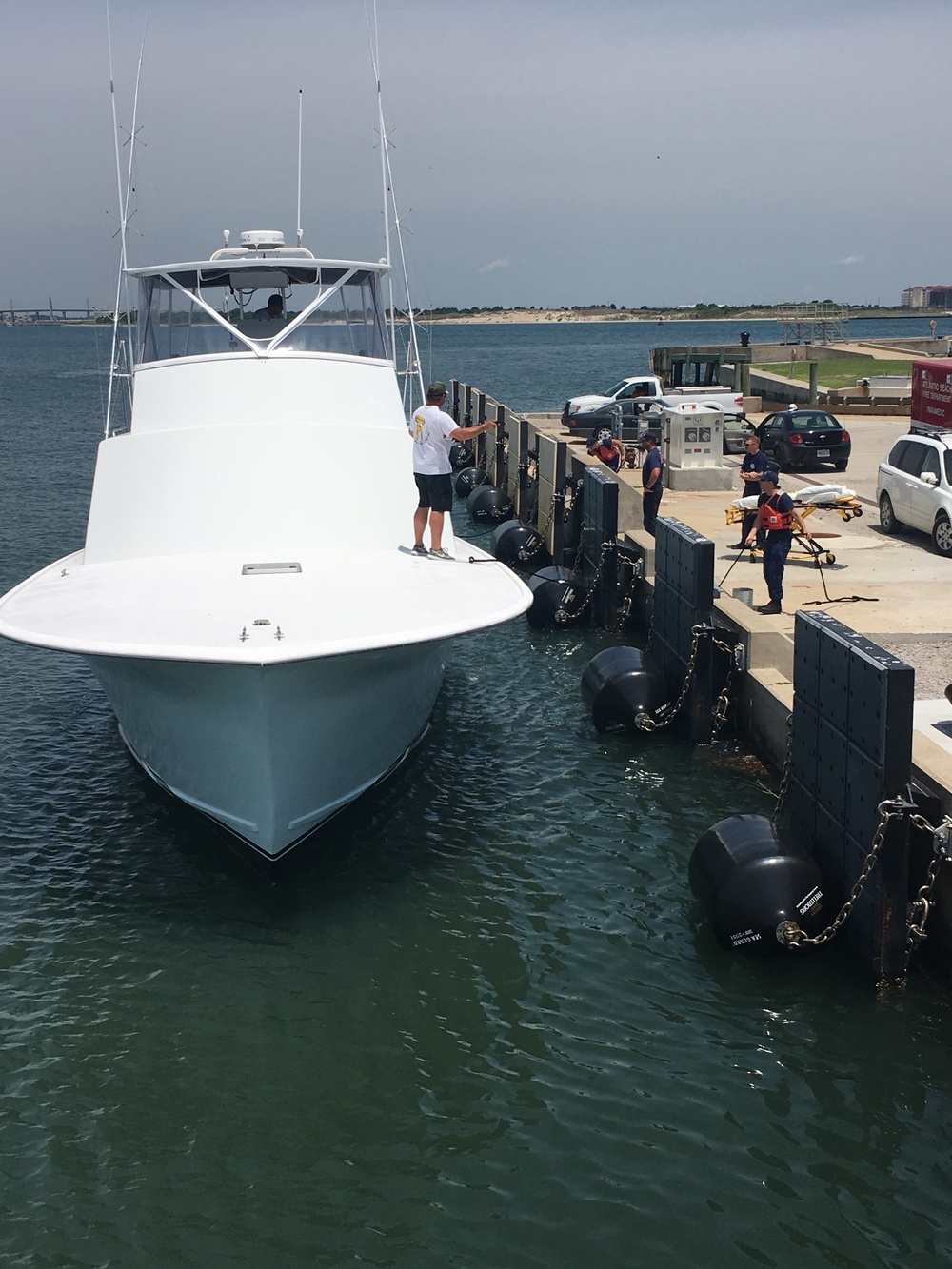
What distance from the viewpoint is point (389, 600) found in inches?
392

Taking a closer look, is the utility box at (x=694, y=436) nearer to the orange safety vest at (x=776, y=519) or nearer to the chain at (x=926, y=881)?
the orange safety vest at (x=776, y=519)

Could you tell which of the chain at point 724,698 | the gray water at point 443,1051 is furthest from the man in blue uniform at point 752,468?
the gray water at point 443,1051

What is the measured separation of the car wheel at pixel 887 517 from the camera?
18906 millimetres

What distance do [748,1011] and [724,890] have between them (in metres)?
0.80

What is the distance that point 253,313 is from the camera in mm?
13820

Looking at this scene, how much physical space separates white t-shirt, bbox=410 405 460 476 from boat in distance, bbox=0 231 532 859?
2.92 ft

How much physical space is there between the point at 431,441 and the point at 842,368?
40.0 meters

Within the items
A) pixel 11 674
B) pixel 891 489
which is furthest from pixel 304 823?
pixel 891 489

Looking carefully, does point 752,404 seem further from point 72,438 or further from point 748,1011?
point 748,1011

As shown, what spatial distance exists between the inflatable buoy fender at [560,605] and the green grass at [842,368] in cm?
2484

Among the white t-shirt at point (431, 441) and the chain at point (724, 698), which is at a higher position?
the white t-shirt at point (431, 441)

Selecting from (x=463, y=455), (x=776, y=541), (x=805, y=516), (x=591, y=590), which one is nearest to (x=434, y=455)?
(x=776, y=541)

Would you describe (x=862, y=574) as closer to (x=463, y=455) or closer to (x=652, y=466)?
(x=652, y=466)

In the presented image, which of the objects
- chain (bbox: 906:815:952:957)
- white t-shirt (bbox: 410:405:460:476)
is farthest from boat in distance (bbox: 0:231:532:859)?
chain (bbox: 906:815:952:957)
